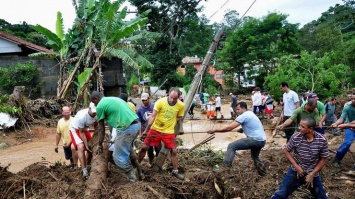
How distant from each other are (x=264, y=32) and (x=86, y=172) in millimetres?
24467

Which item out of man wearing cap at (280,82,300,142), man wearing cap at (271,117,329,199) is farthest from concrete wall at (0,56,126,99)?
man wearing cap at (271,117,329,199)

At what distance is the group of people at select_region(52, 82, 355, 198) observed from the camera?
155 inches

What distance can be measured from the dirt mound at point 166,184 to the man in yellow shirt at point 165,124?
0.39 m

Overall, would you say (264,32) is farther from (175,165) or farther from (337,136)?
(175,165)

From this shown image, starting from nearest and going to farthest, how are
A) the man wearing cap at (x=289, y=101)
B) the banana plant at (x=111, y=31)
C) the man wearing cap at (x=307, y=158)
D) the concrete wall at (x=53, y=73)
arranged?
1. the man wearing cap at (x=307, y=158)
2. the man wearing cap at (x=289, y=101)
3. the banana plant at (x=111, y=31)
4. the concrete wall at (x=53, y=73)

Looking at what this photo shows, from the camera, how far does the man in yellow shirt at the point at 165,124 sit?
5340 millimetres

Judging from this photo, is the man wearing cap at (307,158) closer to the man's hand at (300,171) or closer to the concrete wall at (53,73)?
the man's hand at (300,171)

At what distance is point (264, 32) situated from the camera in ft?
87.2

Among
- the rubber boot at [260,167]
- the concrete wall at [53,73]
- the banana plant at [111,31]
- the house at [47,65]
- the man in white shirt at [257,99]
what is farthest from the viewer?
the house at [47,65]

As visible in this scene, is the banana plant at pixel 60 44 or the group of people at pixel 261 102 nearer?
the group of people at pixel 261 102

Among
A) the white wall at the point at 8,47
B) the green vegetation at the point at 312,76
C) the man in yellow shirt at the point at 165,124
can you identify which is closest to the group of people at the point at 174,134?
the man in yellow shirt at the point at 165,124

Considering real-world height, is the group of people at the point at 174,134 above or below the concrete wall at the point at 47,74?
below

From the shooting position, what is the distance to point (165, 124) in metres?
5.41

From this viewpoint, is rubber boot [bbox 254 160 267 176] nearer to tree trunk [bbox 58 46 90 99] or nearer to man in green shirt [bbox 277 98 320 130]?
man in green shirt [bbox 277 98 320 130]
